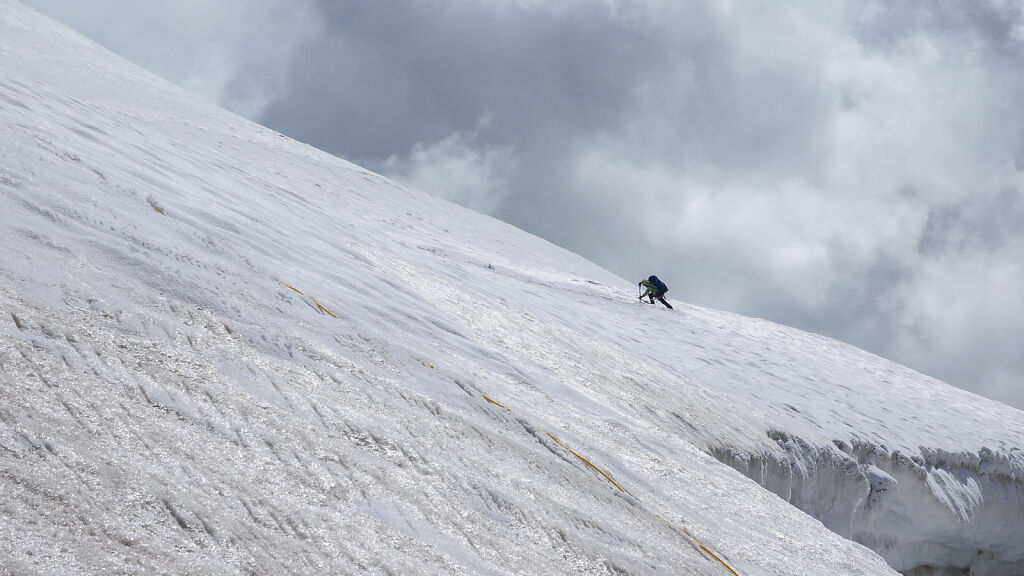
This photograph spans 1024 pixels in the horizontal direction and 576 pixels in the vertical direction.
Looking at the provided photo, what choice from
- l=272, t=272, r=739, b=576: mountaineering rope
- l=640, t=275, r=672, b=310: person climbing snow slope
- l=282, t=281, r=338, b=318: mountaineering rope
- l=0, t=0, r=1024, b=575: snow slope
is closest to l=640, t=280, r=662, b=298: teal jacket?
l=640, t=275, r=672, b=310: person climbing snow slope

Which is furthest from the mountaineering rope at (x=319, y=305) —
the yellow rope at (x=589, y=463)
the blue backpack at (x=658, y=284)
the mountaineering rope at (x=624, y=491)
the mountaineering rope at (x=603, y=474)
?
the blue backpack at (x=658, y=284)

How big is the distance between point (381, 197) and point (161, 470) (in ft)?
44.1

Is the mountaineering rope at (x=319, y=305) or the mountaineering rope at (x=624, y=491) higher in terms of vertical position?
the mountaineering rope at (x=319, y=305)

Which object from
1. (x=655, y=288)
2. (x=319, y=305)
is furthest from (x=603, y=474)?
(x=655, y=288)

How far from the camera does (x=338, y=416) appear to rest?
13.0 ft

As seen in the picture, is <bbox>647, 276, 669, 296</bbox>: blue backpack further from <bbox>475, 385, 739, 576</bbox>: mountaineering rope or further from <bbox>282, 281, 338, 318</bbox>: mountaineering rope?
<bbox>282, 281, 338, 318</bbox>: mountaineering rope

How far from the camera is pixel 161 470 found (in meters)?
2.95

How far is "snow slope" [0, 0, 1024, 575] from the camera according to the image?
2891 mm

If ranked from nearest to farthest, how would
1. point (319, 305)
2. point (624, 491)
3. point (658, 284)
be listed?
1. point (624, 491)
2. point (319, 305)
3. point (658, 284)

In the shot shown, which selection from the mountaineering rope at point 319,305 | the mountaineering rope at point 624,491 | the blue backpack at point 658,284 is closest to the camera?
the mountaineering rope at point 624,491

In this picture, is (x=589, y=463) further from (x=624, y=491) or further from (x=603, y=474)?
(x=624, y=491)

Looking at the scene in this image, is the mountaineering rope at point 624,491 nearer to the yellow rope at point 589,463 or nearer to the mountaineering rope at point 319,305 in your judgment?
the yellow rope at point 589,463

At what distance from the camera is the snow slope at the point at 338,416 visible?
9.48 feet

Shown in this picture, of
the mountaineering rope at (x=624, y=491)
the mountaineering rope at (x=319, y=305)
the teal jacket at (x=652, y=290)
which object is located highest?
the teal jacket at (x=652, y=290)
